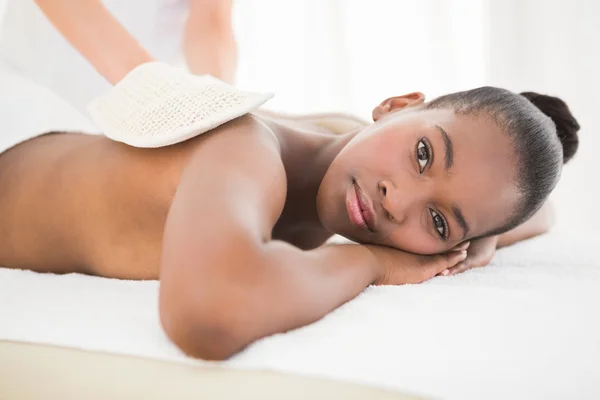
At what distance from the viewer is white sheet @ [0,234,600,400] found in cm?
53

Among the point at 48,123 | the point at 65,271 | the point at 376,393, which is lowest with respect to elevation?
the point at 65,271

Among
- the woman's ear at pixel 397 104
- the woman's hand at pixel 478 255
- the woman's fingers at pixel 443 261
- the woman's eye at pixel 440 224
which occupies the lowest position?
the woman's hand at pixel 478 255

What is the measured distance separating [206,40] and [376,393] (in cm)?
152

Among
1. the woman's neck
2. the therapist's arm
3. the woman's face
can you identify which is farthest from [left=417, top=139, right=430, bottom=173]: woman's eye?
the therapist's arm

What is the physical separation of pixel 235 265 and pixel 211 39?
135 centimetres

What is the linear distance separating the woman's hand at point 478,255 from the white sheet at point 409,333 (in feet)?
0.47

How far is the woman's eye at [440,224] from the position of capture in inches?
38.3

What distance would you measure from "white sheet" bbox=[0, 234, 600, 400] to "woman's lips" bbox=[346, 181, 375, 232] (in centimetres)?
13

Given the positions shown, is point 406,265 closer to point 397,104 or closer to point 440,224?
point 440,224

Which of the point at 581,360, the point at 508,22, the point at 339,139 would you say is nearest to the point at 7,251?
the point at 339,139

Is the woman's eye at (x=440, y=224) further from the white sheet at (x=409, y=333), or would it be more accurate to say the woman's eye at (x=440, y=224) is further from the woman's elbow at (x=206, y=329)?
the woman's elbow at (x=206, y=329)

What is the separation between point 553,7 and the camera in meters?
2.01

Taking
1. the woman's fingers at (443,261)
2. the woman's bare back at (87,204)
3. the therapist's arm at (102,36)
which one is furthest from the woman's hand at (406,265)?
the therapist's arm at (102,36)

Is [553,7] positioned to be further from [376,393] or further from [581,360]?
[376,393]
